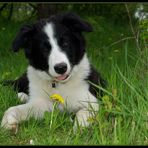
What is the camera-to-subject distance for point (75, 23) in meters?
5.11

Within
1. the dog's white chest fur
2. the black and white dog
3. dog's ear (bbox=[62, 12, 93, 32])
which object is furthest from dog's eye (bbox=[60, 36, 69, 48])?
the dog's white chest fur

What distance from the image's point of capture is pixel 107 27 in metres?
11.9

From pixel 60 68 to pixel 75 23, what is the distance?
27.4 inches

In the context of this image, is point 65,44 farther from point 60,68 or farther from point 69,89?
point 69,89

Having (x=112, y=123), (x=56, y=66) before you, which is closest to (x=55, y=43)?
(x=56, y=66)

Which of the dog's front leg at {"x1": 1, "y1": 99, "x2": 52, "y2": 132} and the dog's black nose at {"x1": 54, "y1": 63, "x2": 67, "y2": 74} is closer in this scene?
the dog's front leg at {"x1": 1, "y1": 99, "x2": 52, "y2": 132}

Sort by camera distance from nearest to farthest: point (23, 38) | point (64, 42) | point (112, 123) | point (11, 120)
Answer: point (112, 123) < point (11, 120) < point (64, 42) < point (23, 38)

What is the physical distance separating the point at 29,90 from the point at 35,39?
2.15 feet

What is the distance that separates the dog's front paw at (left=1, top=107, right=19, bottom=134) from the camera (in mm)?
4344

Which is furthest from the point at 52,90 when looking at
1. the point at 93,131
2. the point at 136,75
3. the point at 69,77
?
the point at 93,131

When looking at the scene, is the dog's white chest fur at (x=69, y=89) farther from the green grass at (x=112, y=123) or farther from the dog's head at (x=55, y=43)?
the green grass at (x=112, y=123)

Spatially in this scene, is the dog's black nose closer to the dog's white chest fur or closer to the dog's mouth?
the dog's mouth

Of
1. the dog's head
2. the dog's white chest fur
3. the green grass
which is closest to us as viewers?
the green grass

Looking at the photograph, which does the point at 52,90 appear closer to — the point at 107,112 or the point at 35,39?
the point at 35,39
